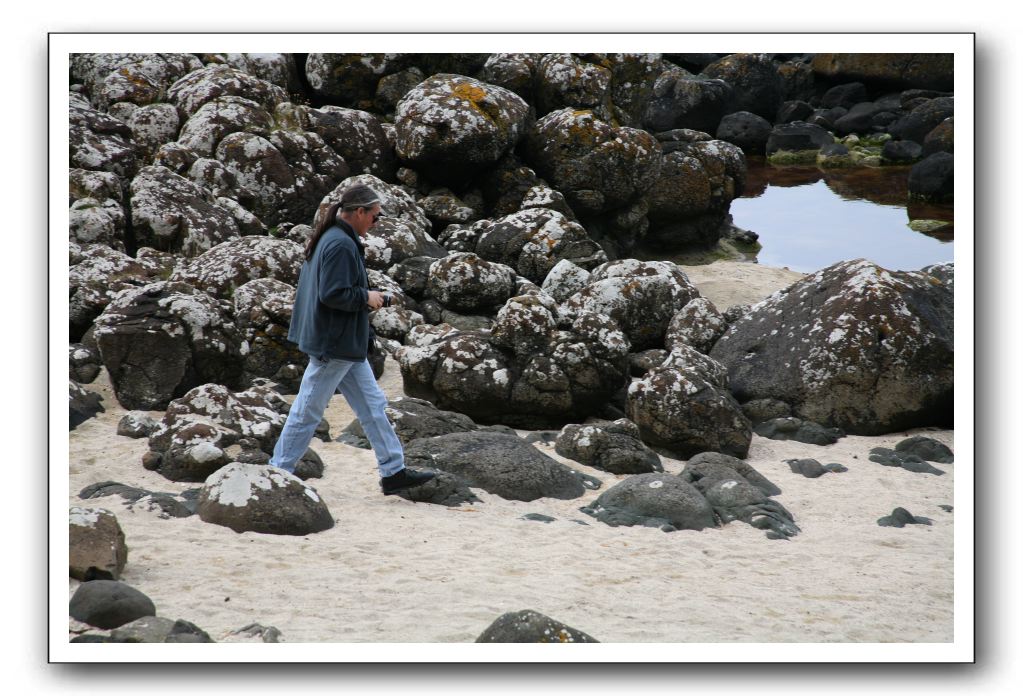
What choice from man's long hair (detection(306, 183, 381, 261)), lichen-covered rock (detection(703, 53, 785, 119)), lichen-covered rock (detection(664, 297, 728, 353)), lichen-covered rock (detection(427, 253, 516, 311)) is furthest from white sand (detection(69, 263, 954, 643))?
lichen-covered rock (detection(703, 53, 785, 119))

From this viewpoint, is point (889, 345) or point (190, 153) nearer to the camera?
point (889, 345)

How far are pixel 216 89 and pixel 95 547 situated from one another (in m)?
13.3

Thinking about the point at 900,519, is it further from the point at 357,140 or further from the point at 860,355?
the point at 357,140

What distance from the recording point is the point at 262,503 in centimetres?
619

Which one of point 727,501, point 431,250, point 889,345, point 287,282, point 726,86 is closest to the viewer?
point 727,501

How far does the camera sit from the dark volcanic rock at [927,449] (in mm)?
8992

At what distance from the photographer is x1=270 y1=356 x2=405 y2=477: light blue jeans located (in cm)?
658

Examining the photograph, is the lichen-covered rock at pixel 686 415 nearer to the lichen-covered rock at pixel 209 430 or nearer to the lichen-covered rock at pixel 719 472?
the lichen-covered rock at pixel 719 472

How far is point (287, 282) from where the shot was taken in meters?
11.5

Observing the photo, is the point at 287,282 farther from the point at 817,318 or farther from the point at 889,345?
the point at 889,345

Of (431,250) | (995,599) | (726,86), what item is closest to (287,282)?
(431,250)

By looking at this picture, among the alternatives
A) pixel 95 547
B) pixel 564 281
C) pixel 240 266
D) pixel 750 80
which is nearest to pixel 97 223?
pixel 240 266
